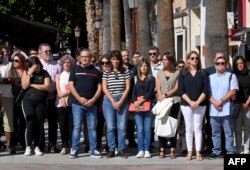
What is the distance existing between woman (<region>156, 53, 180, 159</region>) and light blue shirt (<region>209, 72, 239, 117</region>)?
26.9 inches

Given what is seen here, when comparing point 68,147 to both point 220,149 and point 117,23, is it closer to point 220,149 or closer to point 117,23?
point 220,149

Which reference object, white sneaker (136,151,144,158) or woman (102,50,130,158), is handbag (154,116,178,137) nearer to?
white sneaker (136,151,144,158)

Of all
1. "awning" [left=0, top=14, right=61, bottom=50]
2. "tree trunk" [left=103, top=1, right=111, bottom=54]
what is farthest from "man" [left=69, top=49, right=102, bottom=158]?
"tree trunk" [left=103, top=1, right=111, bottom=54]

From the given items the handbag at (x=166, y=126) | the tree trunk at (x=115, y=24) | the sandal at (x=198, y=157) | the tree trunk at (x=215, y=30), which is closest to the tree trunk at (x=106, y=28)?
the tree trunk at (x=115, y=24)

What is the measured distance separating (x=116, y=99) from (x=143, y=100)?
49 centimetres

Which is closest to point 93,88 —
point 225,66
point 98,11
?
point 225,66

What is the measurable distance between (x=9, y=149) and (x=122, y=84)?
2.53 meters

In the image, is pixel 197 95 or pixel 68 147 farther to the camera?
pixel 68 147

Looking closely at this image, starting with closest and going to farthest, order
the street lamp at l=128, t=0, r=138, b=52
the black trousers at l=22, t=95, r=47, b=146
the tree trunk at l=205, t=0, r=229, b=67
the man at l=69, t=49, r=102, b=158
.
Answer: the man at l=69, t=49, r=102, b=158, the black trousers at l=22, t=95, r=47, b=146, the tree trunk at l=205, t=0, r=229, b=67, the street lamp at l=128, t=0, r=138, b=52

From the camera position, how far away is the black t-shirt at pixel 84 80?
12547 mm

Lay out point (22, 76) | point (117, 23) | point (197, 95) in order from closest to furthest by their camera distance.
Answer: point (197, 95) → point (22, 76) → point (117, 23)

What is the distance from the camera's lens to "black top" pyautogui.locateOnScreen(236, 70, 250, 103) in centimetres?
1242

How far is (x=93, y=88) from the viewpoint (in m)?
12.6

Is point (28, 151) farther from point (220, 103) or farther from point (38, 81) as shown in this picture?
point (220, 103)
